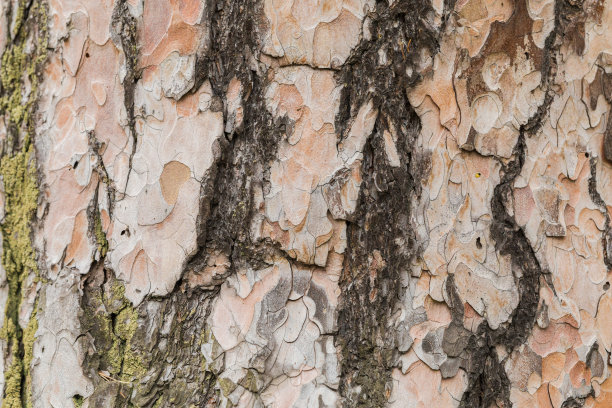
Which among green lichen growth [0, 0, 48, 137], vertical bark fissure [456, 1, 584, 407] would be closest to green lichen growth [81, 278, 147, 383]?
green lichen growth [0, 0, 48, 137]

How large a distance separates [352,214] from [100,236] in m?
0.46

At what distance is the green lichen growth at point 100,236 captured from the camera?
107 centimetres

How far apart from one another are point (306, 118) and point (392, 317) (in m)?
0.38

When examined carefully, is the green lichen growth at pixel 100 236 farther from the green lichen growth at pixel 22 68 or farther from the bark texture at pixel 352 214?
the green lichen growth at pixel 22 68

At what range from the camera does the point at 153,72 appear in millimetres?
1044

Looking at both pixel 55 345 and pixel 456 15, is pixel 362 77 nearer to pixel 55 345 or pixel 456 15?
pixel 456 15

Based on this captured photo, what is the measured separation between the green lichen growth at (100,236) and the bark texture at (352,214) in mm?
36

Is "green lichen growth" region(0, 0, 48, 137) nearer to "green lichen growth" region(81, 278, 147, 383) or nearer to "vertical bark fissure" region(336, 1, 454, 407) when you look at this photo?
"green lichen growth" region(81, 278, 147, 383)

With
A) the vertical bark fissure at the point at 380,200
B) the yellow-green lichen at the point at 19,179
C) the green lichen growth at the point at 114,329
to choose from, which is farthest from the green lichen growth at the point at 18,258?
the vertical bark fissure at the point at 380,200

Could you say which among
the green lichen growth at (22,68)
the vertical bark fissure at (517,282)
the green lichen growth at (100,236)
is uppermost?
the green lichen growth at (22,68)

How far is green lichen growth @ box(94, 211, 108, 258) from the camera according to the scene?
1065 millimetres

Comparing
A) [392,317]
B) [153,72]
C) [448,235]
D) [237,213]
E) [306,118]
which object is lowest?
[392,317]

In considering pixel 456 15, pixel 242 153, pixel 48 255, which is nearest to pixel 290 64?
pixel 242 153

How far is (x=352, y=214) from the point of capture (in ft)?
3.30
